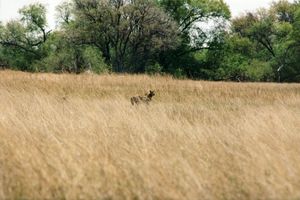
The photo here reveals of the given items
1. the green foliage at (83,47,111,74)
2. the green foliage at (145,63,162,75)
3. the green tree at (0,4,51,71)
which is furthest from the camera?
the green tree at (0,4,51,71)

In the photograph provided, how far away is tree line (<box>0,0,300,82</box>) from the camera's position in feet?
126

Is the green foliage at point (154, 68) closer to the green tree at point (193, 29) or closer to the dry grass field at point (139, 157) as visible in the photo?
the green tree at point (193, 29)

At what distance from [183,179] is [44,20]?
5817cm

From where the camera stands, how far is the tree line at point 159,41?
1511 inches

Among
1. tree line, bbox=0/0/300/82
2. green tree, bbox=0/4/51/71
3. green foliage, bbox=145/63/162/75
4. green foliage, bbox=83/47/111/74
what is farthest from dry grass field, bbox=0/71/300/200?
green tree, bbox=0/4/51/71

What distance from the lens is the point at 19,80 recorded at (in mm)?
16125

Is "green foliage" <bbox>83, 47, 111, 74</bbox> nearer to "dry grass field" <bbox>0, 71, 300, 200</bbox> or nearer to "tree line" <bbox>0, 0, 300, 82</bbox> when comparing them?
"tree line" <bbox>0, 0, 300, 82</bbox>

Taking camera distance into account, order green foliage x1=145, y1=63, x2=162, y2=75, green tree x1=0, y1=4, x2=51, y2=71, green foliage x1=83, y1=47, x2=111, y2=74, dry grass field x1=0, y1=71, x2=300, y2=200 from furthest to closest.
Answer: green tree x1=0, y1=4, x2=51, y2=71 → green foliage x1=145, y1=63, x2=162, y2=75 → green foliage x1=83, y1=47, x2=111, y2=74 → dry grass field x1=0, y1=71, x2=300, y2=200

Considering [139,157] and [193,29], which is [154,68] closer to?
[193,29]

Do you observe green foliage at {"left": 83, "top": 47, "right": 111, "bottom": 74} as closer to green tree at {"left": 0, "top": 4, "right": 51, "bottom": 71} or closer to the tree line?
the tree line

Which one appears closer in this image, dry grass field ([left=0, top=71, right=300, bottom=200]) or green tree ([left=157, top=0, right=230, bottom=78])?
dry grass field ([left=0, top=71, right=300, bottom=200])

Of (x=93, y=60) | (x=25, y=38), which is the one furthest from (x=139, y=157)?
(x=25, y=38)

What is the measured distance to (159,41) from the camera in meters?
38.5

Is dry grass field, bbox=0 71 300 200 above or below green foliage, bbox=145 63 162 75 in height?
above
